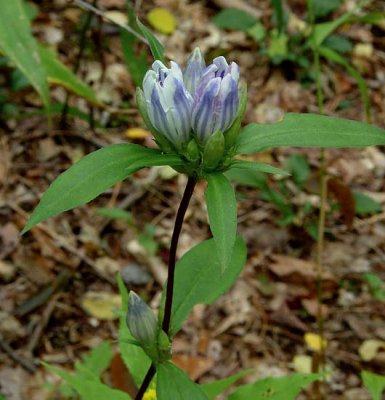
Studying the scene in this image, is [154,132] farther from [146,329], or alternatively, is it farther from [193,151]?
[146,329]

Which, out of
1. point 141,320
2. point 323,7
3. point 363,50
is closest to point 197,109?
point 141,320

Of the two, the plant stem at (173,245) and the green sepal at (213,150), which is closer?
the green sepal at (213,150)

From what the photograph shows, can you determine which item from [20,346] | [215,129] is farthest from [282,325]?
[215,129]

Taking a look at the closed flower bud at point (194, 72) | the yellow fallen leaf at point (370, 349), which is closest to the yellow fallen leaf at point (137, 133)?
the yellow fallen leaf at point (370, 349)

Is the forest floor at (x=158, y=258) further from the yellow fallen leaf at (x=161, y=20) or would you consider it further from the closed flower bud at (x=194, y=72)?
the closed flower bud at (x=194, y=72)

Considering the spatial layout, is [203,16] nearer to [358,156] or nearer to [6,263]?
[358,156]

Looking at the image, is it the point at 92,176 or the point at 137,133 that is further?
the point at 137,133
